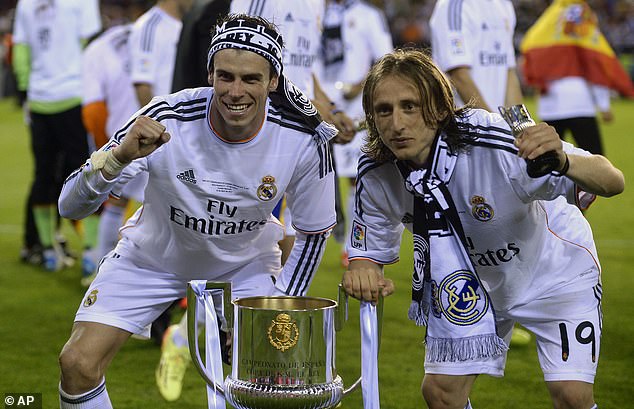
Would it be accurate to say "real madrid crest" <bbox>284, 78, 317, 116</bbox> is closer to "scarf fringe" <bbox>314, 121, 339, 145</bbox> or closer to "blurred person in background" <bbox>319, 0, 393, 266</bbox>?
"scarf fringe" <bbox>314, 121, 339, 145</bbox>

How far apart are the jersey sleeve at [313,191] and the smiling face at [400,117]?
645mm

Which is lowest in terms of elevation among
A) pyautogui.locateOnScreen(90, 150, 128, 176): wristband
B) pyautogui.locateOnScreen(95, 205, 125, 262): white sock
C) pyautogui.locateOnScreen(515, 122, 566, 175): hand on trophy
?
pyautogui.locateOnScreen(95, 205, 125, 262): white sock

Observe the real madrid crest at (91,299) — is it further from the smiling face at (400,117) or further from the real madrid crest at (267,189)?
the smiling face at (400,117)

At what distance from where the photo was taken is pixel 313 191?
4.29 metres

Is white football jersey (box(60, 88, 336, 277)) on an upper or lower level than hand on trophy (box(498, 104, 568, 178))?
lower

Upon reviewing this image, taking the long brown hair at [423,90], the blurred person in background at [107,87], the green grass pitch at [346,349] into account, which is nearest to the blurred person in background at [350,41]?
the green grass pitch at [346,349]

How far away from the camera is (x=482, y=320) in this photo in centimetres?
369

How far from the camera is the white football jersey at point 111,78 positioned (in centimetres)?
803

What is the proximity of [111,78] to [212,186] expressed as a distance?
424 centimetres

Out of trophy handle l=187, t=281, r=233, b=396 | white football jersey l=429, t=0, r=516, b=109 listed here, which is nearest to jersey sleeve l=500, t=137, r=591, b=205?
trophy handle l=187, t=281, r=233, b=396

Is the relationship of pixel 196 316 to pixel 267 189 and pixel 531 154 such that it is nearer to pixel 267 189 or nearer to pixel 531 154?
pixel 267 189

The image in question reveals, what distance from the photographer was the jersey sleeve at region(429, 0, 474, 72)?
640cm

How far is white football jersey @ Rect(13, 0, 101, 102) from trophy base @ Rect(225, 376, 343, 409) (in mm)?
5578

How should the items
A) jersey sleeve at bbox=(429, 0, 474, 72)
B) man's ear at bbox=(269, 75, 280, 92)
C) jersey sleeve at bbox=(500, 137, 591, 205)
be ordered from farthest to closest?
jersey sleeve at bbox=(429, 0, 474, 72) < man's ear at bbox=(269, 75, 280, 92) < jersey sleeve at bbox=(500, 137, 591, 205)
